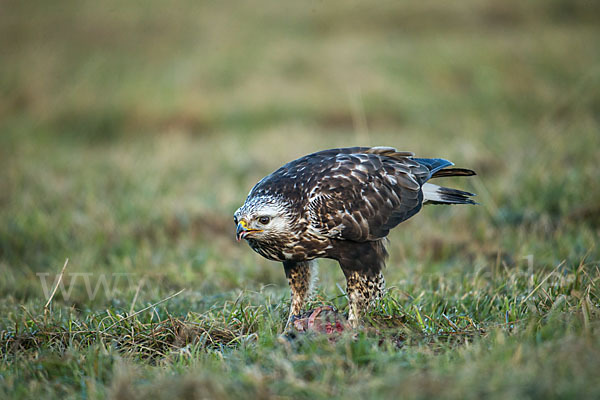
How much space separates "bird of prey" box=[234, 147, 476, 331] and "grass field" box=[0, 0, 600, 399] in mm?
272

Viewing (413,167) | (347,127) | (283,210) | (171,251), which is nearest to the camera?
(283,210)

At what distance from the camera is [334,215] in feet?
11.2

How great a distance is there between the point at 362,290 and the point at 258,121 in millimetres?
7297

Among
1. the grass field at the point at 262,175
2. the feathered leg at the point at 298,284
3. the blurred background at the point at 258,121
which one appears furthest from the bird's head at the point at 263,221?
the blurred background at the point at 258,121

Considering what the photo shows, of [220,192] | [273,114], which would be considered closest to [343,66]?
[273,114]

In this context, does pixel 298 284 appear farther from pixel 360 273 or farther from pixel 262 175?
pixel 262 175

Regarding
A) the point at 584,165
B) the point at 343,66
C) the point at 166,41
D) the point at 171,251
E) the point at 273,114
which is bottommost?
the point at 171,251

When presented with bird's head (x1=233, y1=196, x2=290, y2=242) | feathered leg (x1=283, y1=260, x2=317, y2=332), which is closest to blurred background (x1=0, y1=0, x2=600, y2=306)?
feathered leg (x1=283, y1=260, x2=317, y2=332)

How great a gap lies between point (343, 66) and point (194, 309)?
8902 millimetres

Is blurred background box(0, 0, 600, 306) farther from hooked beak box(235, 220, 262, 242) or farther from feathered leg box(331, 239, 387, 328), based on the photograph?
hooked beak box(235, 220, 262, 242)

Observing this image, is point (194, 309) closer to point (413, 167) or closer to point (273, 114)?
point (413, 167)

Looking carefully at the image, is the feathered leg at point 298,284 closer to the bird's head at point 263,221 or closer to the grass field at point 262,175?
the grass field at point 262,175

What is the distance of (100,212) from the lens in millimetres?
6262

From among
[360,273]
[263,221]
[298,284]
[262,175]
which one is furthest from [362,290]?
[262,175]
